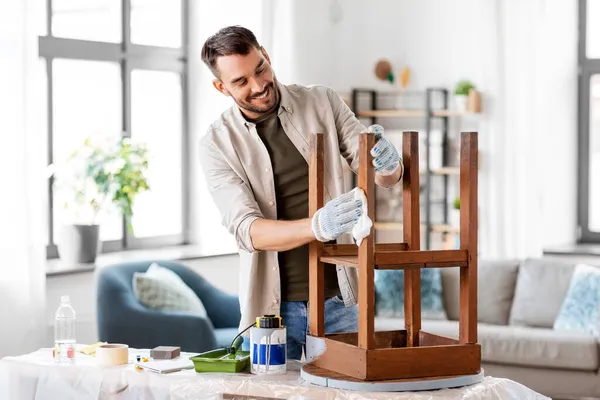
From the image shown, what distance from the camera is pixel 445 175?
6.59 meters

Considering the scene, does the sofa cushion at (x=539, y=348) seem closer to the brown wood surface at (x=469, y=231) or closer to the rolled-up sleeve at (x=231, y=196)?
the rolled-up sleeve at (x=231, y=196)

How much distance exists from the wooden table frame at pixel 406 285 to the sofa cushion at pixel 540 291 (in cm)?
300

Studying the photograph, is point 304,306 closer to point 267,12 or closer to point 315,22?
point 267,12

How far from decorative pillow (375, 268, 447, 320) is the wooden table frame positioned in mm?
2974

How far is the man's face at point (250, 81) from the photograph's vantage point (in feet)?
8.07

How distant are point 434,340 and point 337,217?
402 millimetres

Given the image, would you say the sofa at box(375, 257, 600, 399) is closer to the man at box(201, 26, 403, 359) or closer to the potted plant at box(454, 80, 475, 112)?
the potted plant at box(454, 80, 475, 112)

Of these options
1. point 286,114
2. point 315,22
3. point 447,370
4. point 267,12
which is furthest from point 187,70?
point 447,370

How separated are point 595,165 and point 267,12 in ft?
7.37

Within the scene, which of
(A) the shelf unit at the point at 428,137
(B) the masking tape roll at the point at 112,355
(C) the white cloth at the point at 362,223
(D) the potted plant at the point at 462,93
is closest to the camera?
(C) the white cloth at the point at 362,223

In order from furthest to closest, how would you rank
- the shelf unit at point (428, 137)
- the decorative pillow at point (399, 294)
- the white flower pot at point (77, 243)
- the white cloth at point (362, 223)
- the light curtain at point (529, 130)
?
the shelf unit at point (428, 137), the light curtain at point (529, 130), the decorative pillow at point (399, 294), the white flower pot at point (77, 243), the white cloth at point (362, 223)

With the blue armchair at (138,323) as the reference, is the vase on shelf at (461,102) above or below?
above

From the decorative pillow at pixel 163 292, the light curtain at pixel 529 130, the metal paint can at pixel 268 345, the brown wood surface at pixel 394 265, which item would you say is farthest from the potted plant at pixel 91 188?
the brown wood surface at pixel 394 265

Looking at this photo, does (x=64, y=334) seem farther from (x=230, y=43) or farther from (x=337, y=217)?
(x=337, y=217)
